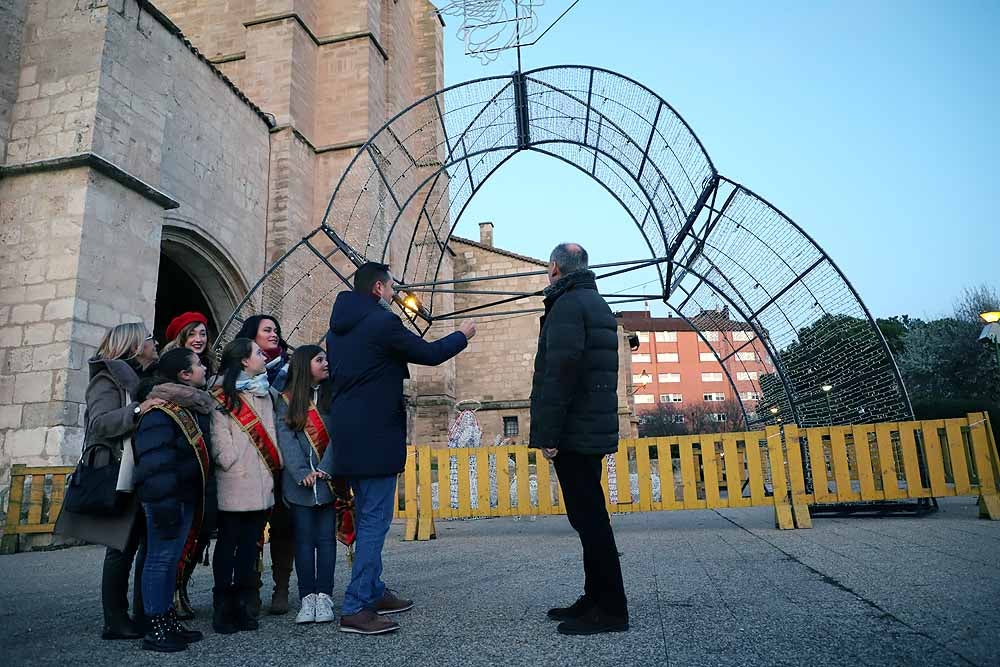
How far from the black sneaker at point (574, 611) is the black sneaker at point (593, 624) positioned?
3.6 inches

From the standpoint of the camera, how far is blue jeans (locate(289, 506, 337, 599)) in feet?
11.0

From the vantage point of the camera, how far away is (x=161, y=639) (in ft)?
9.24

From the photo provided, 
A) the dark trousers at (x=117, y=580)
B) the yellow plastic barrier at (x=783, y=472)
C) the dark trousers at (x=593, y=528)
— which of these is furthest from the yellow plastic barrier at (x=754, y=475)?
the dark trousers at (x=117, y=580)

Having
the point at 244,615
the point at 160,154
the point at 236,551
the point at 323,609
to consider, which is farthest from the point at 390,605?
the point at 160,154

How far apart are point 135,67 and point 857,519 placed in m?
11.0

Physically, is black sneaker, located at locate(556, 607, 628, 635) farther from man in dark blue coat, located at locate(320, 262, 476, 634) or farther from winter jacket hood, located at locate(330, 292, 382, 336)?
winter jacket hood, located at locate(330, 292, 382, 336)

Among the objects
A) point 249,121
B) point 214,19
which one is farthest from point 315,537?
point 214,19

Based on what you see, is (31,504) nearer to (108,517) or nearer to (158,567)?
(108,517)

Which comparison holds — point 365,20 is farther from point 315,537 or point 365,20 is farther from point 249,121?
point 315,537

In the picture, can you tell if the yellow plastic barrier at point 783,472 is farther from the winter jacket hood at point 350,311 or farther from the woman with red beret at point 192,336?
the winter jacket hood at point 350,311

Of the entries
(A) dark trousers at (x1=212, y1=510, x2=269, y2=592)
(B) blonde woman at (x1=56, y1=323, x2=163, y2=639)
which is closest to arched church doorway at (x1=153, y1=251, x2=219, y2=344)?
(B) blonde woman at (x1=56, y1=323, x2=163, y2=639)

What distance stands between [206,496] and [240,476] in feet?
0.97

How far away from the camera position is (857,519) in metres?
7.14

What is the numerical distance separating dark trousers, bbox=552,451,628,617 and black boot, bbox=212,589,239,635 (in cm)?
170
